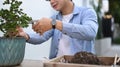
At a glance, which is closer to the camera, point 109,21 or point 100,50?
point 100,50

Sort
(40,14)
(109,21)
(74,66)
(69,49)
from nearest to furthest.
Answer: (74,66) < (69,49) < (40,14) < (109,21)

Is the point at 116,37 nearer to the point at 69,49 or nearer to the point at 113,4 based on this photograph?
the point at 113,4

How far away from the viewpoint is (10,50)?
199 cm

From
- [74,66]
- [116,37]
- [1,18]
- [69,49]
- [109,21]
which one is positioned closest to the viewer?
[74,66]

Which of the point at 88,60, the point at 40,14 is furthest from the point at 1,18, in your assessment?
the point at 40,14

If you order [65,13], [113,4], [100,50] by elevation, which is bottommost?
[100,50]

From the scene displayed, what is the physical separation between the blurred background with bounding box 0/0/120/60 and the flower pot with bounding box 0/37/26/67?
2.93ft

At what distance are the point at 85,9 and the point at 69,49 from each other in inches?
14.2

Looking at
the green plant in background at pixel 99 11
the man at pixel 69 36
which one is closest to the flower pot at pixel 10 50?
the man at pixel 69 36

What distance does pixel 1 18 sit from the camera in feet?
6.55

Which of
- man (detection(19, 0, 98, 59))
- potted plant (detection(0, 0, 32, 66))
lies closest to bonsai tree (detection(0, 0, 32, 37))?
potted plant (detection(0, 0, 32, 66))

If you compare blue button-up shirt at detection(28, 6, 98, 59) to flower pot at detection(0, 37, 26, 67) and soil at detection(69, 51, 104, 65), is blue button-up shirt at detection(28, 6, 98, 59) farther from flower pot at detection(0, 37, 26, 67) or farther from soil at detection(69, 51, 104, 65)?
soil at detection(69, 51, 104, 65)

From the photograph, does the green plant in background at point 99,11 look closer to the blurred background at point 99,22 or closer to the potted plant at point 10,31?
the blurred background at point 99,22

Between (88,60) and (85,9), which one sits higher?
(85,9)
